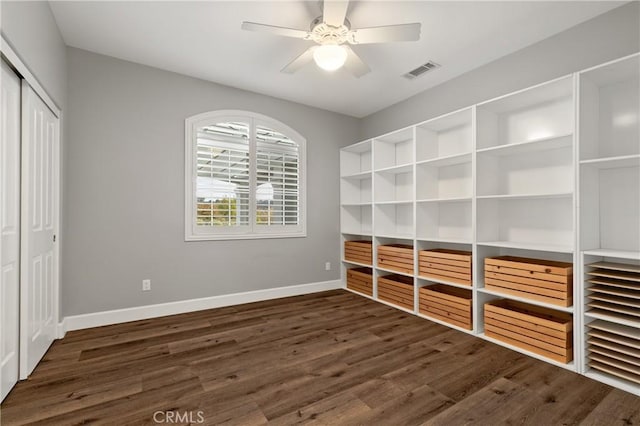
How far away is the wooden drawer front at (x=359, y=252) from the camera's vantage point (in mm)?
4181

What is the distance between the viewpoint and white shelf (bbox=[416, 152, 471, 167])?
3.03 meters

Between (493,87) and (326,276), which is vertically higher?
(493,87)

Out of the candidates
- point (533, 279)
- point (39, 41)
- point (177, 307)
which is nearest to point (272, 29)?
point (39, 41)

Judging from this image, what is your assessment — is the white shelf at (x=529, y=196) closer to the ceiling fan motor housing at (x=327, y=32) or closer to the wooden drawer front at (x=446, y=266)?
the wooden drawer front at (x=446, y=266)

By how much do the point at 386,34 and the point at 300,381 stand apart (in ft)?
8.26

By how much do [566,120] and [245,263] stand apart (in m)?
3.60

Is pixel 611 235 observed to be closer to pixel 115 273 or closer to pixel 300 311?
pixel 300 311

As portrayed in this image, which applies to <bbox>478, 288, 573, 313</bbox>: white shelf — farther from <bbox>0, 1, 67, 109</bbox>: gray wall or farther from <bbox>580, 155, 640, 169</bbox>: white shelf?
<bbox>0, 1, 67, 109</bbox>: gray wall

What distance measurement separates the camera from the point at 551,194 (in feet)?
7.90

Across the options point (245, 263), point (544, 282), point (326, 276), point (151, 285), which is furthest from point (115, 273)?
point (544, 282)

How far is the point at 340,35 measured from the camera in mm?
2316

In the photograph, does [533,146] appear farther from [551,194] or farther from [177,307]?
[177,307]

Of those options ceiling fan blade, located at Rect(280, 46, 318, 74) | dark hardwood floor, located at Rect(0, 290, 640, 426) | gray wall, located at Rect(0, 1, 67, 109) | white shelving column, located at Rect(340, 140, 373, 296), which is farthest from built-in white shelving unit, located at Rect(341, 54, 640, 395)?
gray wall, located at Rect(0, 1, 67, 109)

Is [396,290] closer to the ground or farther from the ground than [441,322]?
farther from the ground
